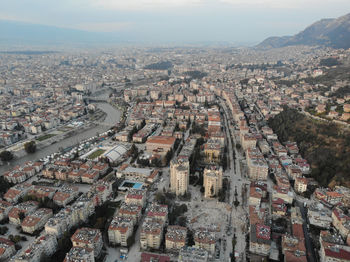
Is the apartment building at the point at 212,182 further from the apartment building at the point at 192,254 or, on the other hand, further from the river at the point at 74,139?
the river at the point at 74,139

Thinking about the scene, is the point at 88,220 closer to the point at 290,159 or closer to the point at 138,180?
the point at 138,180

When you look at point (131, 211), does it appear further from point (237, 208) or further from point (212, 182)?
point (237, 208)

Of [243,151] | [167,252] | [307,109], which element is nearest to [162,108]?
[243,151]

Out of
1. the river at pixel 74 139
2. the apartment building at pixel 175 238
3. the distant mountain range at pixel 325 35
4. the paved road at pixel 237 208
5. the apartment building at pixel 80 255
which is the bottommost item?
the paved road at pixel 237 208

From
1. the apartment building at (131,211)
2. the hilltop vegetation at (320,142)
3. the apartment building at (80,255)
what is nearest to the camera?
the apartment building at (80,255)

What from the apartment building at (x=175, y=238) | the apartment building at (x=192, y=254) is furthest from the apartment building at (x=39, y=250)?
the apartment building at (x=192, y=254)

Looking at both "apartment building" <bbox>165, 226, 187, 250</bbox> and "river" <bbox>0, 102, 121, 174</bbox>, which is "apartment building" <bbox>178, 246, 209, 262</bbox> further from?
"river" <bbox>0, 102, 121, 174</bbox>
